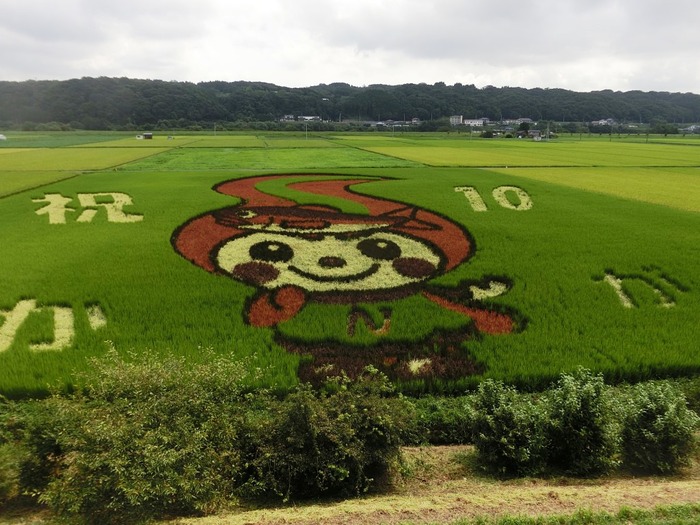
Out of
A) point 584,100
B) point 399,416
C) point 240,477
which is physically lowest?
point 240,477

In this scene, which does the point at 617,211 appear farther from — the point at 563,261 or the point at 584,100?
the point at 584,100

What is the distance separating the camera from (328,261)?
644 inches

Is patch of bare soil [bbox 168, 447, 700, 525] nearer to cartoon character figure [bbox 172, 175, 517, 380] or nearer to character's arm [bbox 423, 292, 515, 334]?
cartoon character figure [bbox 172, 175, 517, 380]

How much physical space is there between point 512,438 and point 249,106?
553ft

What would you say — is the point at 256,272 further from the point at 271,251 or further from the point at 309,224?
the point at 309,224

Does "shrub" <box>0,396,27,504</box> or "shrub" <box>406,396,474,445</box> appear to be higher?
"shrub" <box>0,396,27,504</box>

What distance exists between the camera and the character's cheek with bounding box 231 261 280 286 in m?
14.9

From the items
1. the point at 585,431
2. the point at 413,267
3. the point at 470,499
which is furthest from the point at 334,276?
the point at 470,499

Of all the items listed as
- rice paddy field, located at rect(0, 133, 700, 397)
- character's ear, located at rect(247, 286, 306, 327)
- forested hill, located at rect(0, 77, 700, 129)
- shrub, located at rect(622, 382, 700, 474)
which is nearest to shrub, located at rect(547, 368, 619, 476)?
shrub, located at rect(622, 382, 700, 474)

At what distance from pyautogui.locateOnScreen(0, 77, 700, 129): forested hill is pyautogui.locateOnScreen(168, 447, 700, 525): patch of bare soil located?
452ft

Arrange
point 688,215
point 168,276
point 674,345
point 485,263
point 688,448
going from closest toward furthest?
point 688,448, point 674,345, point 168,276, point 485,263, point 688,215

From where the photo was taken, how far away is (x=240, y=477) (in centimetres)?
742

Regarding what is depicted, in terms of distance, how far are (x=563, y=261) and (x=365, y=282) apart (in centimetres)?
708

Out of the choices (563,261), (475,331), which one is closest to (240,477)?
(475,331)
